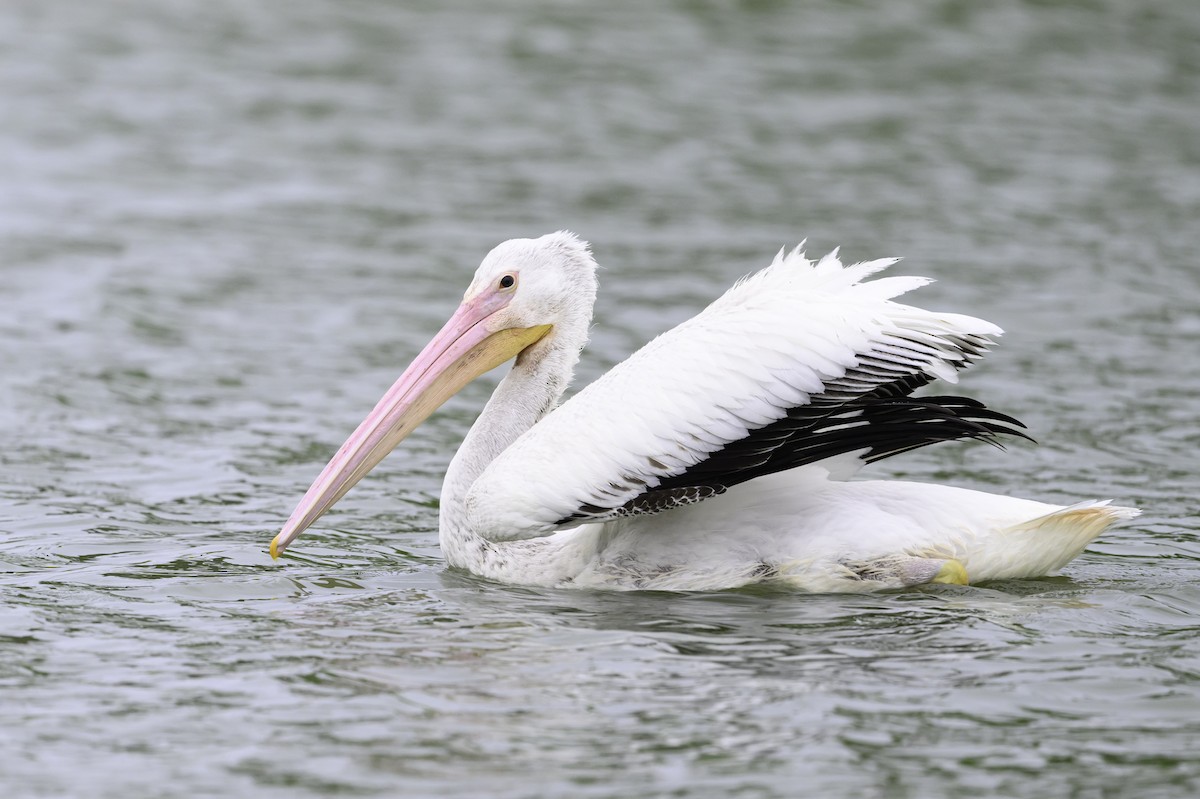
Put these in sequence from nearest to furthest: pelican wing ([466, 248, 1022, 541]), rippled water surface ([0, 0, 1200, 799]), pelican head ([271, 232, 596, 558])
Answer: rippled water surface ([0, 0, 1200, 799]) < pelican wing ([466, 248, 1022, 541]) < pelican head ([271, 232, 596, 558])

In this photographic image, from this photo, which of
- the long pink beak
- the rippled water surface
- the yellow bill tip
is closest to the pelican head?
the long pink beak

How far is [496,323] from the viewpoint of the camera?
6.15m

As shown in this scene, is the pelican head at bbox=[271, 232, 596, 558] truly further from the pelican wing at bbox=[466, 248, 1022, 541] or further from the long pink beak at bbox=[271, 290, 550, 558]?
the pelican wing at bbox=[466, 248, 1022, 541]

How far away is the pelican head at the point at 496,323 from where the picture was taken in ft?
20.0

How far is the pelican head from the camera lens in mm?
6094

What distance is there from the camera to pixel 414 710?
4594mm

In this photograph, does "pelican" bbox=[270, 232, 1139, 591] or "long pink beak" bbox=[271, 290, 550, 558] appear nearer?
"pelican" bbox=[270, 232, 1139, 591]

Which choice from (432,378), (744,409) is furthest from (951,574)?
(432,378)

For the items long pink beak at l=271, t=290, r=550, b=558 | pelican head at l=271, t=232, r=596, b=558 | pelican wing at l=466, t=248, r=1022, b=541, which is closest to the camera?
pelican wing at l=466, t=248, r=1022, b=541

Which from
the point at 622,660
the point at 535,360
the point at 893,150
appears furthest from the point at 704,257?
the point at 622,660

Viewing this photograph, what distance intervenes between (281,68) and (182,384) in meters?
7.15

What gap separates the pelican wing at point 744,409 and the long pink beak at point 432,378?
565 mm

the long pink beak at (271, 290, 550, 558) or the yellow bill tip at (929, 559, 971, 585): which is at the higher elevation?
the long pink beak at (271, 290, 550, 558)

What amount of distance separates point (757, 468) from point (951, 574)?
721 mm
